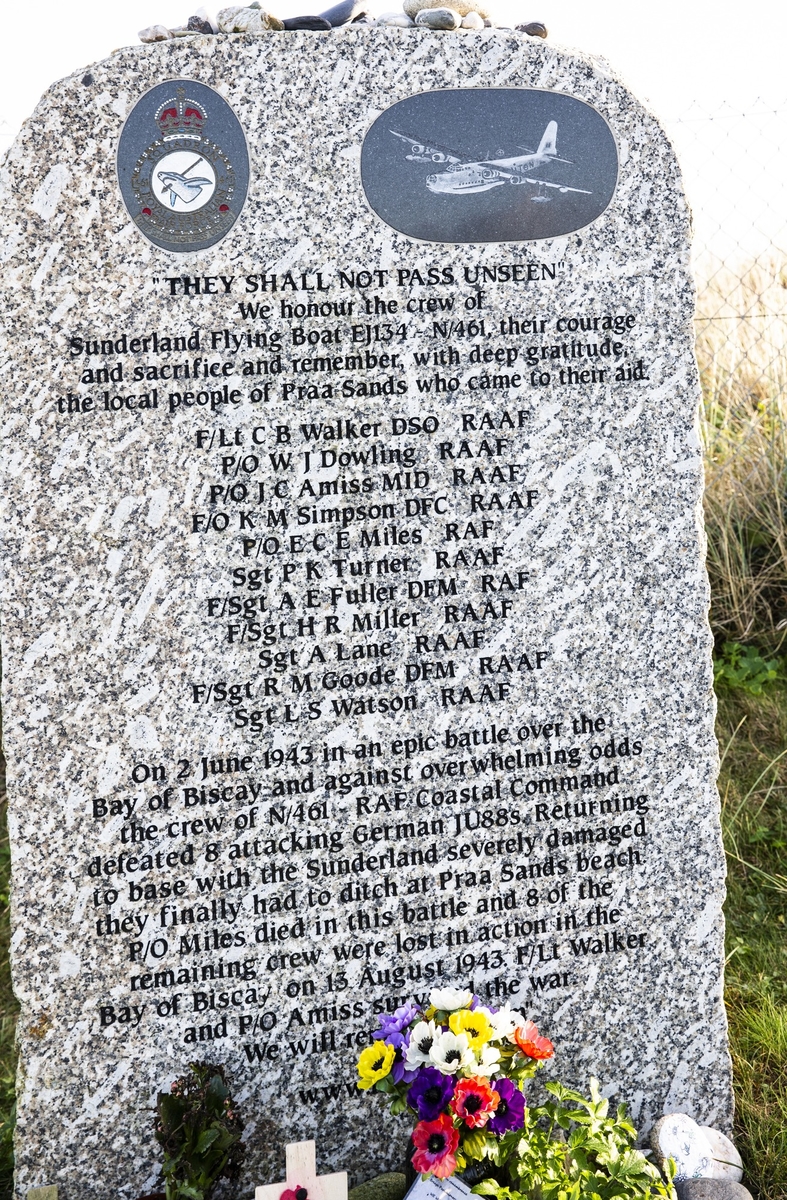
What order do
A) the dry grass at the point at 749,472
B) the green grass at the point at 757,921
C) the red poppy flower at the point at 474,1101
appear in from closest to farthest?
1. the red poppy flower at the point at 474,1101
2. the green grass at the point at 757,921
3. the dry grass at the point at 749,472

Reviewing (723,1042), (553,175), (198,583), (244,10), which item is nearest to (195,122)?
(244,10)

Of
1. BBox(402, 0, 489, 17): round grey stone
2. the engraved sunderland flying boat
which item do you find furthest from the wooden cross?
BBox(402, 0, 489, 17): round grey stone

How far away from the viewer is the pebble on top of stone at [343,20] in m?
1.98

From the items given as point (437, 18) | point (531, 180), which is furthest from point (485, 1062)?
point (437, 18)

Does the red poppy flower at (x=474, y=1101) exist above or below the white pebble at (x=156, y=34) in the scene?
below

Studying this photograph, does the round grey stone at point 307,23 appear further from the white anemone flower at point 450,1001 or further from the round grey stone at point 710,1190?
the round grey stone at point 710,1190

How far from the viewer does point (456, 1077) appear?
1702 millimetres

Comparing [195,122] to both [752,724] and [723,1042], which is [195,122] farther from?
[752,724]

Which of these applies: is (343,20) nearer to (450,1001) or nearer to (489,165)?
(489,165)

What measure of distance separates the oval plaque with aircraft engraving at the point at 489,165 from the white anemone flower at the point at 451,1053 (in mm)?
1671

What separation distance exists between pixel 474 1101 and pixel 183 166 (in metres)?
1.96

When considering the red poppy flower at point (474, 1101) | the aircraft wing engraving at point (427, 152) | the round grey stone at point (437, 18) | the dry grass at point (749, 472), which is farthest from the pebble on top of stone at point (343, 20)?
the dry grass at point (749, 472)

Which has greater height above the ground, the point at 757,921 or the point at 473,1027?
the point at 473,1027

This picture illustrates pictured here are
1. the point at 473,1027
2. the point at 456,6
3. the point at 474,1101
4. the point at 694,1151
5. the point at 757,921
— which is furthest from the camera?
the point at 757,921
